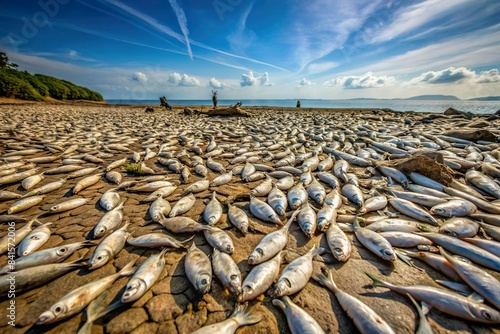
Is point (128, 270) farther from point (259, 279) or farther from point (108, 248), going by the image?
point (259, 279)

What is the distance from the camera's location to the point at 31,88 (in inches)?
1135

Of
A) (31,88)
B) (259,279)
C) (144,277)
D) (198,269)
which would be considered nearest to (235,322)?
(259,279)

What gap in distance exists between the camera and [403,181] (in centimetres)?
455

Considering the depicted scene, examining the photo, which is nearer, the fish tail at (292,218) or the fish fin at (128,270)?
the fish fin at (128,270)

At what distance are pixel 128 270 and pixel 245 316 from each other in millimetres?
1444

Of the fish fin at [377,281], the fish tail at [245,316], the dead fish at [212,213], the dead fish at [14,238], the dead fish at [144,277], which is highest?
the dead fish at [14,238]

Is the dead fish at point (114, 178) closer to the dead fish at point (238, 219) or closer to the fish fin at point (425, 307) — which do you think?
the dead fish at point (238, 219)

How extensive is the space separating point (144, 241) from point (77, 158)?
16.4ft

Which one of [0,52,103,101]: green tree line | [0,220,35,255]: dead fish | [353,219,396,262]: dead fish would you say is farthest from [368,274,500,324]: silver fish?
[0,52,103,101]: green tree line

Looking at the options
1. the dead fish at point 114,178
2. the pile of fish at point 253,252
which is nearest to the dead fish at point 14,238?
the pile of fish at point 253,252

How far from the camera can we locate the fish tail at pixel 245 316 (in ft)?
5.89

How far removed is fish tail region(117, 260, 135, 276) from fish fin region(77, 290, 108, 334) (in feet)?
0.67

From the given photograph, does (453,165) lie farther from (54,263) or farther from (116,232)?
(54,263)

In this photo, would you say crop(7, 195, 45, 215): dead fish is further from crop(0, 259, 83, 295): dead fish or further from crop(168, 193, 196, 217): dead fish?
crop(168, 193, 196, 217): dead fish
